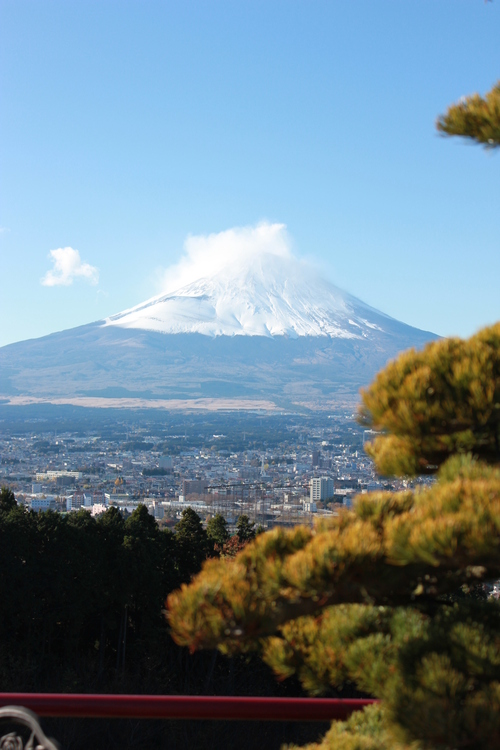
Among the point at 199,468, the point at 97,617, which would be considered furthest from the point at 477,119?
the point at 199,468

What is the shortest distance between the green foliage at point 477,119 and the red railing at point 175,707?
5.02ft

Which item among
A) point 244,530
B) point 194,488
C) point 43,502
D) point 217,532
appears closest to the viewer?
point 217,532

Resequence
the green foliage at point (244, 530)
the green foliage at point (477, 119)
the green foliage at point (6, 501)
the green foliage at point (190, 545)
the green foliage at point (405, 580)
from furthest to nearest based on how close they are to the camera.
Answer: the green foliage at point (244, 530)
the green foliage at point (190, 545)
the green foliage at point (6, 501)
the green foliage at point (477, 119)
the green foliage at point (405, 580)

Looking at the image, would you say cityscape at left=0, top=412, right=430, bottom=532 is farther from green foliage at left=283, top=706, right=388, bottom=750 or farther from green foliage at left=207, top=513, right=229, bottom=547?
green foliage at left=283, top=706, right=388, bottom=750

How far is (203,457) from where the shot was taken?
40469 mm

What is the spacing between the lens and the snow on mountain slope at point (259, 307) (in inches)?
3898

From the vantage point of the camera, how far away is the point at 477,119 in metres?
1.89

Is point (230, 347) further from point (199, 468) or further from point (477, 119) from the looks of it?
point (477, 119)

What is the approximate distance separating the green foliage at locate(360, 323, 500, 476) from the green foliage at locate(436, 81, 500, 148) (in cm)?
57

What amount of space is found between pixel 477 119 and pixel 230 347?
93957mm

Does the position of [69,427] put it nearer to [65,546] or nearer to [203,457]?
[203,457]

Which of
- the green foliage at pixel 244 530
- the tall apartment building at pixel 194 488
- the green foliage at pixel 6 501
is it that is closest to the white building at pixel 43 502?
the tall apartment building at pixel 194 488

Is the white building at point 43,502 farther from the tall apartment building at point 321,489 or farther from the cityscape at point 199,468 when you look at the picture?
the tall apartment building at point 321,489

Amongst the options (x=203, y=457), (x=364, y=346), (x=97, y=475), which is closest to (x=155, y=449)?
(x=203, y=457)
